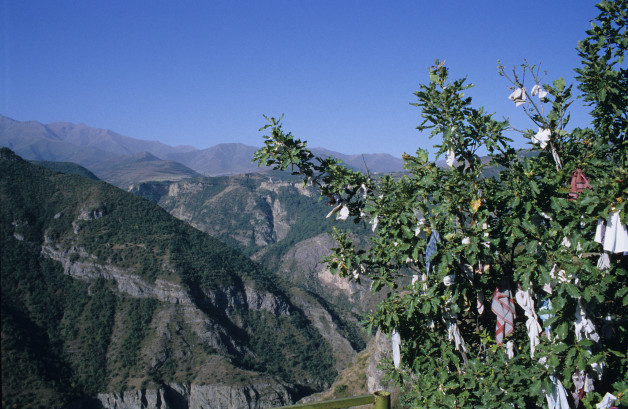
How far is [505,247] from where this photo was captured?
5.36 meters

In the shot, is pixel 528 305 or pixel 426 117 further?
pixel 426 117

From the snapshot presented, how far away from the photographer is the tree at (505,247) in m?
4.23

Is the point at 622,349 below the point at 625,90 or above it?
below

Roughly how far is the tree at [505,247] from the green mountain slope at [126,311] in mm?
65242

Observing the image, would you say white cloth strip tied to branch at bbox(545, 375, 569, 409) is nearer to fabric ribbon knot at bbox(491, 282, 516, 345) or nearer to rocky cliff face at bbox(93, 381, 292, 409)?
fabric ribbon knot at bbox(491, 282, 516, 345)

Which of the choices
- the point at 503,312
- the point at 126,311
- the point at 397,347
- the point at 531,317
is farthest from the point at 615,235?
the point at 126,311

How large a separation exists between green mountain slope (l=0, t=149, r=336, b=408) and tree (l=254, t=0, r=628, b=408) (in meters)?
65.2

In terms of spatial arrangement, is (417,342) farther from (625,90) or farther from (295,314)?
(295,314)

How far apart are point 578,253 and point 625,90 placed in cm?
273

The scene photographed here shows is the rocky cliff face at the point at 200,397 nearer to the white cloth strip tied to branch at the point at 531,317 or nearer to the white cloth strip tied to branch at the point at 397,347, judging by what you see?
the white cloth strip tied to branch at the point at 397,347

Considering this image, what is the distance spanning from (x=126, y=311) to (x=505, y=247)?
3504 inches

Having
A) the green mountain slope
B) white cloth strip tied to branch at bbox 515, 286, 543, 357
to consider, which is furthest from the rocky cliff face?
white cloth strip tied to branch at bbox 515, 286, 543, 357

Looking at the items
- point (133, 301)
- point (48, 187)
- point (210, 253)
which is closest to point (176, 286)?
point (133, 301)

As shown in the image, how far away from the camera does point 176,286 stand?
88.3m
